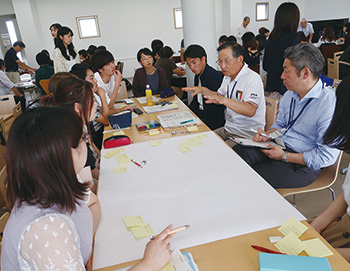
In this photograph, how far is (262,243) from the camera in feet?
3.27

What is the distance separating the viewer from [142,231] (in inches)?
44.1

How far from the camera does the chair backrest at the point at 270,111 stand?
235 centimetres

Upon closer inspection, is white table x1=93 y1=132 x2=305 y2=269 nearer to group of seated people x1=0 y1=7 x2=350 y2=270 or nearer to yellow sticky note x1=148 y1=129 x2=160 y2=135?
group of seated people x1=0 y1=7 x2=350 y2=270

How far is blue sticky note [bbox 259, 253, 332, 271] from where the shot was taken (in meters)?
0.84

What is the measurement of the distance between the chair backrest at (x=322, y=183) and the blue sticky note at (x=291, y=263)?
874mm

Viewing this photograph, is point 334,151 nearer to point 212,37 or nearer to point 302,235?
point 302,235

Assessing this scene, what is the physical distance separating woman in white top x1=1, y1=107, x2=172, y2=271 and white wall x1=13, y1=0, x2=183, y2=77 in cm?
845

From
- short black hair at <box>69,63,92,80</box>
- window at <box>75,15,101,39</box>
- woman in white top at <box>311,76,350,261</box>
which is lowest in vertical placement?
woman in white top at <box>311,76,350,261</box>

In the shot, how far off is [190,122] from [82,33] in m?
7.67

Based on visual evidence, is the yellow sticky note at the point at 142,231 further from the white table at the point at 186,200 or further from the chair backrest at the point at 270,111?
the chair backrest at the point at 270,111

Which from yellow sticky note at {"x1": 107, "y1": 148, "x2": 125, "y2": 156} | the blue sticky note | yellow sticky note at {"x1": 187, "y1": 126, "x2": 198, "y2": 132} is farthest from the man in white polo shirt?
the blue sticky note

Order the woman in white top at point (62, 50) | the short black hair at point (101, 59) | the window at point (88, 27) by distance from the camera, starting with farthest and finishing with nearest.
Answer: the window at point (88, 27) < the woman in white top at point (62, 50) < the short black hair at point (101, 59)

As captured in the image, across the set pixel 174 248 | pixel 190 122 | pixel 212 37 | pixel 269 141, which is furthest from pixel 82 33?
pixel 174 248

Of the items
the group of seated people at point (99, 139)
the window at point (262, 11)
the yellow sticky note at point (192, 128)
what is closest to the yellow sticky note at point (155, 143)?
the yellow sticky note at point (192, 128)
